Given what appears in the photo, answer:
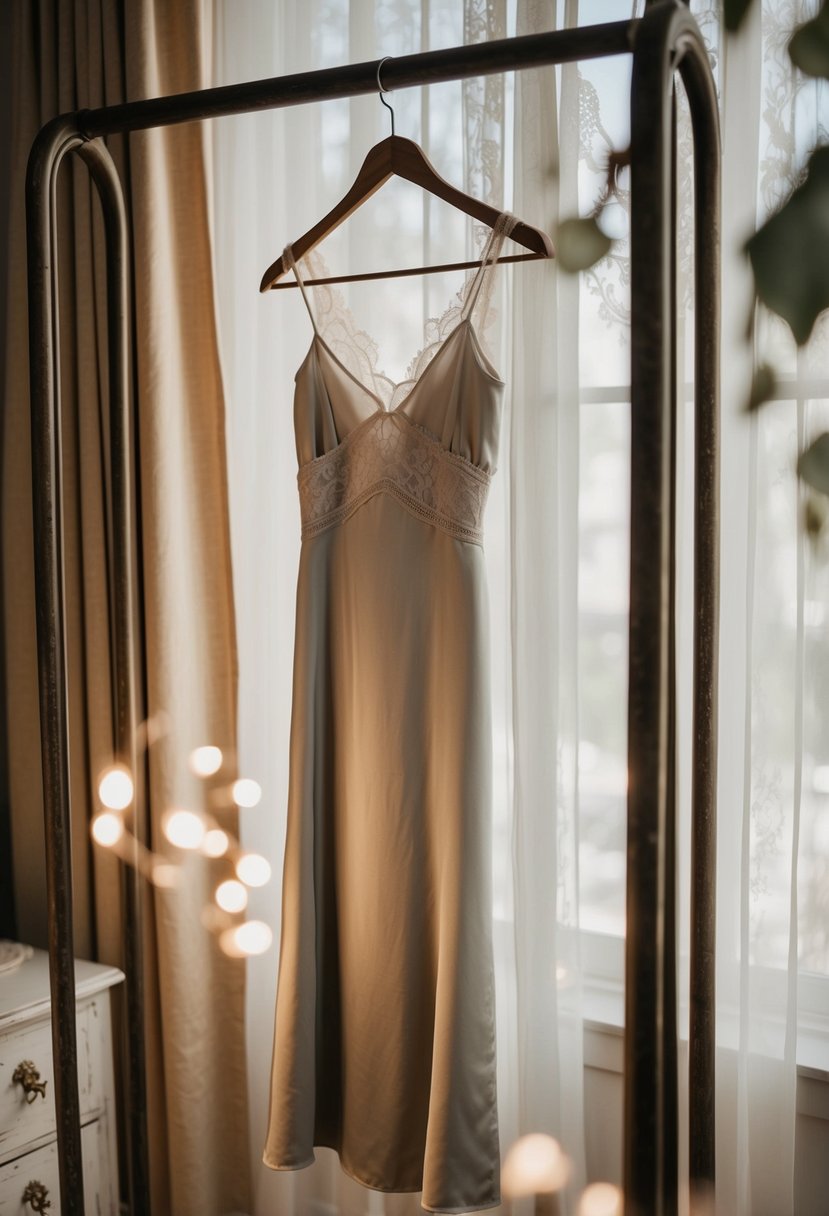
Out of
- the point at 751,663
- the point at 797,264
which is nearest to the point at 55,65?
the point at 797,264

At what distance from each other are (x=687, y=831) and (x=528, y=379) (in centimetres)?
66

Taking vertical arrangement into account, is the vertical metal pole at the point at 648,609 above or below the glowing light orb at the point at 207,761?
above

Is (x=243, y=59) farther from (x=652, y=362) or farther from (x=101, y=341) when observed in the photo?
(x=652, y=362)

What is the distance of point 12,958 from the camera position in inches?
64.8

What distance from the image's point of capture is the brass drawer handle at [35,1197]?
1505mm

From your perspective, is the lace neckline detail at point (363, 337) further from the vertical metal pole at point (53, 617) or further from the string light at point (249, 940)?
the string light at point (249, 940)

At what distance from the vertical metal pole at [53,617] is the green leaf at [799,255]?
0.73 metres

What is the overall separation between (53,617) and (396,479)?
0.41 metres

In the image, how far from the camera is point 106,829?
175cm

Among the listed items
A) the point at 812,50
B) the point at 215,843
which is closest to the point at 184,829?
the point at 215,843

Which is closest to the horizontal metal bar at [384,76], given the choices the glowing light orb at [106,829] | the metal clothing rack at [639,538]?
the metal clothing rack at [639,538]

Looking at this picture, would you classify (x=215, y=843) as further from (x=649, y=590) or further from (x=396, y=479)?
(x=649, y=590)

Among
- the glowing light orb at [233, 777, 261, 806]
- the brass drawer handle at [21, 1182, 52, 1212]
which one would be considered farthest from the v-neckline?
the brass drawer handle at [21, 1182, 52, 1212]

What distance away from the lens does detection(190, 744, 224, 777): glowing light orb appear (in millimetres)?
1741
